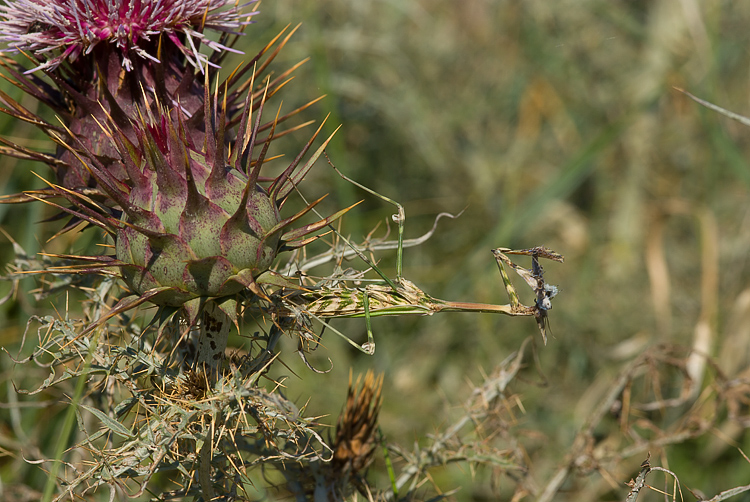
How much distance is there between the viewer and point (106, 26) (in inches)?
67.7

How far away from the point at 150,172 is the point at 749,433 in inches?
146

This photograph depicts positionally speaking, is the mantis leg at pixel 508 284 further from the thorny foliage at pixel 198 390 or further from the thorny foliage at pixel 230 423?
the thorny foliage at pixel 230 423

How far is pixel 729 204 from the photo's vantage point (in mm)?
5465

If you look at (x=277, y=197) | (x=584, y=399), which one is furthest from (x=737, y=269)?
(x=277, y=197)

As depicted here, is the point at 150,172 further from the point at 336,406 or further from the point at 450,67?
the point at 450,67

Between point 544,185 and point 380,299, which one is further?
point 544,185

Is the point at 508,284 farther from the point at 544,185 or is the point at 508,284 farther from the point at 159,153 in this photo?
the point at 544,185

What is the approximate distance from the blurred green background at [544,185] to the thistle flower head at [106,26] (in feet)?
6.68

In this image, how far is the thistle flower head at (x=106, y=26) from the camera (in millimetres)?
1697

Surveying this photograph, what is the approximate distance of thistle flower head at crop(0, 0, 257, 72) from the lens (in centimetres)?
170

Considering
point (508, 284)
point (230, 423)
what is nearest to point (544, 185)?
point (508, 284)

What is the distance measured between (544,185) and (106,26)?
3673 mm

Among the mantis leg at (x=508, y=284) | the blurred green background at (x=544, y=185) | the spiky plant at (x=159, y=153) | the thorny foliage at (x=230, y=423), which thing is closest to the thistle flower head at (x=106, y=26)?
the spiky plant at (x=159, y=153)

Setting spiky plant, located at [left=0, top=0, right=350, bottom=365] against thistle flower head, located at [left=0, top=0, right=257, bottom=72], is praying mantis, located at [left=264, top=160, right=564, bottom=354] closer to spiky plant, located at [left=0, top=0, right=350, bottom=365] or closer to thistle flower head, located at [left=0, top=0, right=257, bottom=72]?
spiky plant, located at [left=0, top=0, right=350, bottom=365]
